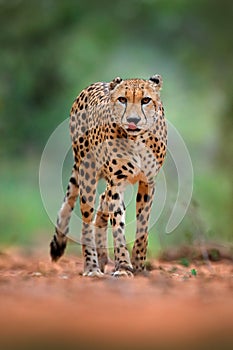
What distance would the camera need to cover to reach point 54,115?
15.8 metres

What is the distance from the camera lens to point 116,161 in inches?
238

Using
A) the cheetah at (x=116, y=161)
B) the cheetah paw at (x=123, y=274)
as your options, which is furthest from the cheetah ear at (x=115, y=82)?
the cheetah paw at (x=123, y=274)

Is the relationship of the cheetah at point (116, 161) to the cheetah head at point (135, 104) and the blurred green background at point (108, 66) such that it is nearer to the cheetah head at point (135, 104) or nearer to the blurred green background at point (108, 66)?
the cheetah head at point (135, 104)

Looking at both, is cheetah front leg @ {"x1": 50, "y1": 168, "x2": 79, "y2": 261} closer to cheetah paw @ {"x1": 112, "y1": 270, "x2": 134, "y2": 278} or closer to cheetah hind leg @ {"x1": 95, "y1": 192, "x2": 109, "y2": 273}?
cheetah hind leg @ {"x1": 95, "y1": 192, "x2": 109, "y2": 273}

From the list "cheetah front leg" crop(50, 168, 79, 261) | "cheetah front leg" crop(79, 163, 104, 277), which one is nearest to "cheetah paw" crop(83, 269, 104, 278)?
"cheetah front leg" crop(79, 163, 104, 277)

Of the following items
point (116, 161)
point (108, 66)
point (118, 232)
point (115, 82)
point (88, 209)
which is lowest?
point (118, 232)

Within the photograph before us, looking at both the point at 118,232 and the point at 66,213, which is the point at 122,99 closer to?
the point at 118,232

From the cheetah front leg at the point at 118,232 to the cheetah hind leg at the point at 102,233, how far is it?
1.91 ft

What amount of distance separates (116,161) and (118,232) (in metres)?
0.47

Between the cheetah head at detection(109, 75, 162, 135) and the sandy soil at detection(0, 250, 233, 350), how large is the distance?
1035 millimetres

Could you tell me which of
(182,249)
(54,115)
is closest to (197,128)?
(54,115)

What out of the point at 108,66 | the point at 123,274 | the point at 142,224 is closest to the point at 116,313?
the point at 123,274

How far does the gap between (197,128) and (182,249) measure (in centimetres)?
913

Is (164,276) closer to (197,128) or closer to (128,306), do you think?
(128,306)
